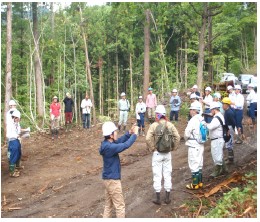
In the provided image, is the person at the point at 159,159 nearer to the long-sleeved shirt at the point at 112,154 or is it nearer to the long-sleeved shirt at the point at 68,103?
the long-sleeved shirt at the point at 112,154

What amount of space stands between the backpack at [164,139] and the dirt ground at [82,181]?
130cm

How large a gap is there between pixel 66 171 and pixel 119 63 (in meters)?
30.7

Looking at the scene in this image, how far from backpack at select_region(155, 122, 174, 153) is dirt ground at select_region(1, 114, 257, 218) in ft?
4.25

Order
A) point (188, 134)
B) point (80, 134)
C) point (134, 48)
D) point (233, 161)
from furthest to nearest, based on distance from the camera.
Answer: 1. point (134, 48)
2. point (80, 134)
3. point (233, 161)
4. point (188, 134)

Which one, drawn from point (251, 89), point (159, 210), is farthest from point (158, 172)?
point (251, 89)

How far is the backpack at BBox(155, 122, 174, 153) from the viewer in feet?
24.6

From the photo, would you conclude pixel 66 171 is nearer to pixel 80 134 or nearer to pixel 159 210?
pixel 159 210

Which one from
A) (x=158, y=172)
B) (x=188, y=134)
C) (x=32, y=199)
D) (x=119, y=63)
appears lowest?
(x=32, y=199)

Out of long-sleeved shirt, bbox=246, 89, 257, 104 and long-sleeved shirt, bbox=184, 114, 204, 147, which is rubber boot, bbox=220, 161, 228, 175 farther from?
long-sleeved shirt, bbox=246, 89, 257, 104

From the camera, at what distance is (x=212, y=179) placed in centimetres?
900

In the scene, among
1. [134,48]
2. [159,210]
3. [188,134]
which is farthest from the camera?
[134,48]

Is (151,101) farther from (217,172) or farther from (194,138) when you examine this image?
(194,138)

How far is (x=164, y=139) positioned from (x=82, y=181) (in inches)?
146

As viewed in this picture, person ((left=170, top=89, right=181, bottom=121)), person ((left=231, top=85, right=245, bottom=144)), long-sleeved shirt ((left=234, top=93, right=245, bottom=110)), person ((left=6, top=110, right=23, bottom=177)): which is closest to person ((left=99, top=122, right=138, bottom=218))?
person ((left=6, top=110, right=23, bottom=177))
